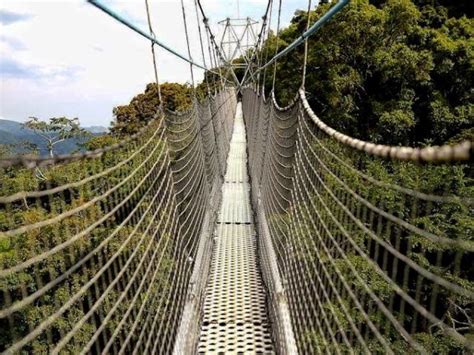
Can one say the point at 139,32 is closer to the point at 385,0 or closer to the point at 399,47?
the point at 399,47

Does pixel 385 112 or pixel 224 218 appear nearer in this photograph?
pixel 224 218

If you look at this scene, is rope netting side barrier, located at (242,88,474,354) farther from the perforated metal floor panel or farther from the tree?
the tree

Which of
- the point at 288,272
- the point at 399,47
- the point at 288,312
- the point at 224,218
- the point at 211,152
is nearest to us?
the point at 288,312

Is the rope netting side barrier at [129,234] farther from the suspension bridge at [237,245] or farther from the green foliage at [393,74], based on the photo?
the green foliage at [393,74]

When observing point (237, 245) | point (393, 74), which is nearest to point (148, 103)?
point (393, 74)

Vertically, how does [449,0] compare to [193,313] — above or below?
above

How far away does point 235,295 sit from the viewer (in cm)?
219

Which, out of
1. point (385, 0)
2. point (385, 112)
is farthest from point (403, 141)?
point (385, 0)

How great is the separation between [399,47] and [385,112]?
1.29 meters

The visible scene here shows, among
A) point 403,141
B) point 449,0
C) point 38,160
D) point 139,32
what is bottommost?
point 403,141

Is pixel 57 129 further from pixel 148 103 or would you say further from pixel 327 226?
pixel 327 226

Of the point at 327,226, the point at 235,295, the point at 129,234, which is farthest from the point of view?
the point at 235,295

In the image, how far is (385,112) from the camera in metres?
11.1

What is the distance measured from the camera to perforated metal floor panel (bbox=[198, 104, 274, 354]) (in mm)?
1806
